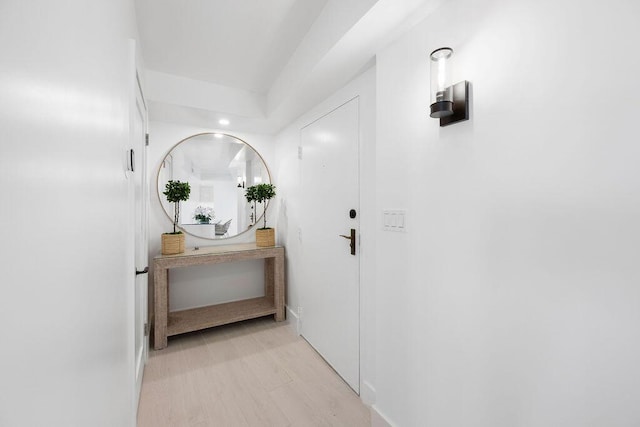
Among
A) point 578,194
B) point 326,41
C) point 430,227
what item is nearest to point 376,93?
point 326,41

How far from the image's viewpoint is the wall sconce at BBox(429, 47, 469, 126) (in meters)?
1.05

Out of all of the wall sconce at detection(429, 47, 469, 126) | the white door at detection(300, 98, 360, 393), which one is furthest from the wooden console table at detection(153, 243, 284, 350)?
the wall sconce at detection(429, 47, 469, 126)

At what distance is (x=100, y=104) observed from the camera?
2.59 feet

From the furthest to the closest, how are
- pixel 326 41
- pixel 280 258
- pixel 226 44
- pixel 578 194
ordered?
pixel 280 258, pixel 226 44, pixel 326 41, pixel 578 194

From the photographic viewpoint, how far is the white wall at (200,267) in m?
2.68

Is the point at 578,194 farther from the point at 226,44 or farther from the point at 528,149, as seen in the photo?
the point at 226,44

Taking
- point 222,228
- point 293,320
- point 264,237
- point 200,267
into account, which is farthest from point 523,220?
point 200,267

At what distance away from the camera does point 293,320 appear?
8.81ft

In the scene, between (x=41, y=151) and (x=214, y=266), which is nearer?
(x=41, y=151)

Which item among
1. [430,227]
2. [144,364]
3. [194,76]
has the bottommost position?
[144,364]

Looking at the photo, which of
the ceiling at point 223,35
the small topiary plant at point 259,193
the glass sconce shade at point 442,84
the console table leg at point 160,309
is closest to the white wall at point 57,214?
the ceiling at point 223,35

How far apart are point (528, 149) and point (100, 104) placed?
4.32 ft

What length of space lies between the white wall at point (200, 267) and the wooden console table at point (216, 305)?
0.10 metres

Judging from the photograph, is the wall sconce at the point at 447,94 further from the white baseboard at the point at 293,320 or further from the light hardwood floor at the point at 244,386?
the white baseboard at the point at 293,320
